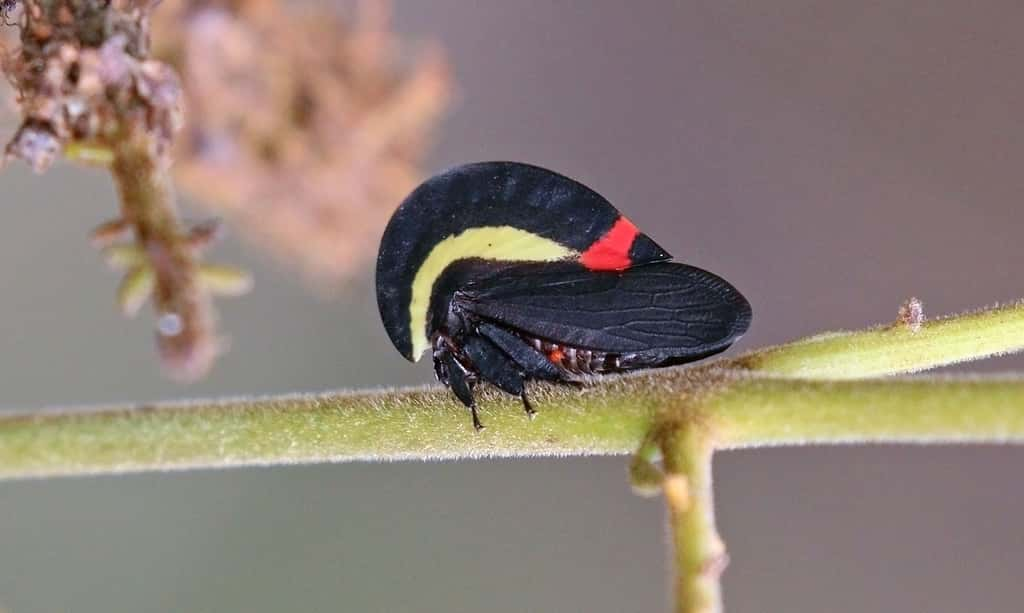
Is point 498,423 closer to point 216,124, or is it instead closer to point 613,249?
point 613,249

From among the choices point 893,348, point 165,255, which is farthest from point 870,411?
point 165,255

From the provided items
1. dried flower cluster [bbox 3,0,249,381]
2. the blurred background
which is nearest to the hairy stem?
dried flower cluster [bbox 3,0,249,381]

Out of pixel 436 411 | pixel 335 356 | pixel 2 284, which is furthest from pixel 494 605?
pixel 436 411

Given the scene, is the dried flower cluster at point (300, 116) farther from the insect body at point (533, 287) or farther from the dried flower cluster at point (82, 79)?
the insect body at point (533, 287)

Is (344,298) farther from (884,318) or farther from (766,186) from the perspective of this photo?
(884,318)

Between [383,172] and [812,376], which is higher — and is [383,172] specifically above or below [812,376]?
below

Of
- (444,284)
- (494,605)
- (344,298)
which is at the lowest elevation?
(494,605)
